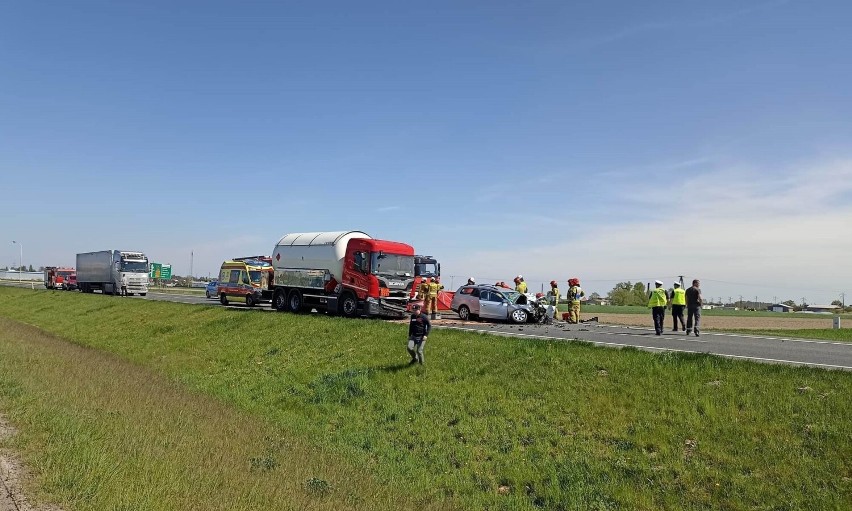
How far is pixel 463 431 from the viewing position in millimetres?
11781

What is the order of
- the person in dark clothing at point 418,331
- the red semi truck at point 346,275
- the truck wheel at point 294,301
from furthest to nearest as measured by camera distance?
the truck wheel at point 294,301 < the red semi truck at point 346,275 < the person in dark clothing at point 418,331

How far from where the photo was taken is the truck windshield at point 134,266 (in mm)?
51219

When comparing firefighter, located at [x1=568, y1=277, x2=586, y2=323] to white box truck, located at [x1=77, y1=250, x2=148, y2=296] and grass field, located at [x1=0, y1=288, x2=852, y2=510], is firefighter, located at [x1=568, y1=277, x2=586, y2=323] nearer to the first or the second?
grass field, located at [x1=0, y1=288, x2=852, y2=510]

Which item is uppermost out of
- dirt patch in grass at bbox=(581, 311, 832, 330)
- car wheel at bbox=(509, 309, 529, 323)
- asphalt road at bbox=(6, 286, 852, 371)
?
car wheel at bbox=(509, 309, 529, 323)

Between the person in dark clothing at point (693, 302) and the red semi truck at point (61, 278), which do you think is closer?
the person in dark clothing at point (693, 302)

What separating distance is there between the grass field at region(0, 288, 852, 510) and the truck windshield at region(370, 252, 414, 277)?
290 inches

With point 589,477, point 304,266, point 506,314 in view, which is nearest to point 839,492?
point 589,477

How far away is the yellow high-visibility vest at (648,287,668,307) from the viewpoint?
20422 millimetres

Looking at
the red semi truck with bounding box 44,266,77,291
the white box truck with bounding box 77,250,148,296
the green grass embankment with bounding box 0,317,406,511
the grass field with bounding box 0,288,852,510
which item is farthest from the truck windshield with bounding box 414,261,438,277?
the red semi truck with bounding box 44,266,77,291

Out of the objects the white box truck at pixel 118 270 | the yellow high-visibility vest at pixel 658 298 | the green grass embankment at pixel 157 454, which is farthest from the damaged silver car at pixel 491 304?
the white box truck at pixel 118 270

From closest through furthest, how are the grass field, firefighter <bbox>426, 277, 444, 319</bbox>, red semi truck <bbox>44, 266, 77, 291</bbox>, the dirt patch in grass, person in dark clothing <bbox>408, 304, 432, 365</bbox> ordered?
1. the grass field
2. person in dark clothing <bbox>408, 304, 432, 365</bbox>
3. firefighter <bbox>426, 277, 444, 319</bbox>
4. the dirt patch in grass
5. red semi truck <bbox>44, 266, 77, 291</bbox>

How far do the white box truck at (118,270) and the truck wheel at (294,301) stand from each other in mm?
28958

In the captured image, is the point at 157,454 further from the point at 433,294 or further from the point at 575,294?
the point at 575,294

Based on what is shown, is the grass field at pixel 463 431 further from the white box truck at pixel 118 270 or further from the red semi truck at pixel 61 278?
the red semi truck at pixel 61 278
